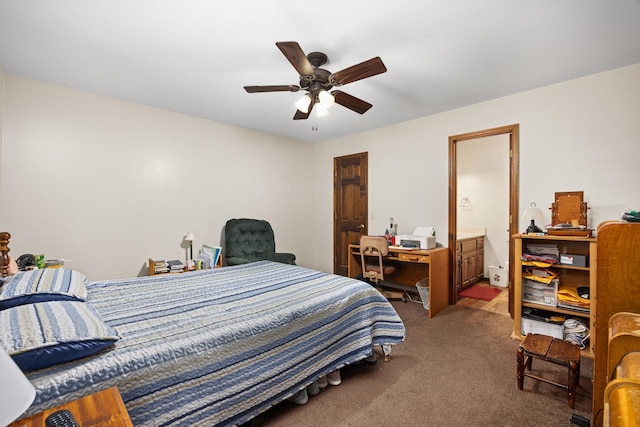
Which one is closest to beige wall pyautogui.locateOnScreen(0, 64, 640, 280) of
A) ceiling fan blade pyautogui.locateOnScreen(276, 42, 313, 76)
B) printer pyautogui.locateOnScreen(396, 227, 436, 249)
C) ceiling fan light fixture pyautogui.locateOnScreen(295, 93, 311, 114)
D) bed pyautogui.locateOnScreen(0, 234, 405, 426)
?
printer pyautogui.locateOnScreen(396, 227, 436, 249)

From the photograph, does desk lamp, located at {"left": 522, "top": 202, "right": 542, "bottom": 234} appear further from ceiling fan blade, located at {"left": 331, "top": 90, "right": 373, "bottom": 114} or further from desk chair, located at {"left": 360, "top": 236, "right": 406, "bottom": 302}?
ceiling fan blade, located at {"left": 331, "top": 90, "right": 373, "bottom": 114}

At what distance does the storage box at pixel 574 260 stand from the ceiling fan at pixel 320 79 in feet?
7.46

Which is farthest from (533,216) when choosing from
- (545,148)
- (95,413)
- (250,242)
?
(95,413)

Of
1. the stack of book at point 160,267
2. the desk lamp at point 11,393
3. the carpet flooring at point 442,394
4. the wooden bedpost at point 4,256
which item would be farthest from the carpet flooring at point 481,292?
the wooden bedpost at point 4,256

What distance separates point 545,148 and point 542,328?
1821mm

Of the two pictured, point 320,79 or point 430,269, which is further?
point 430,269

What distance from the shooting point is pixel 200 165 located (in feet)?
13.0

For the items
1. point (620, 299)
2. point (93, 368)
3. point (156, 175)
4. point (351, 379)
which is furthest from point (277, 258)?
point (620, 299)

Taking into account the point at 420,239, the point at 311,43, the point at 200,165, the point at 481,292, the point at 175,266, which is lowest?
the point at 481,292

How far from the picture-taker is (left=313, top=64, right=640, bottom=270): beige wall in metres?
2.63

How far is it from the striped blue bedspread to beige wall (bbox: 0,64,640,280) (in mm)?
1275

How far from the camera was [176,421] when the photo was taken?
1.24 m

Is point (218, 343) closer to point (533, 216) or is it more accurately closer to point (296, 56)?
point (296, 56)

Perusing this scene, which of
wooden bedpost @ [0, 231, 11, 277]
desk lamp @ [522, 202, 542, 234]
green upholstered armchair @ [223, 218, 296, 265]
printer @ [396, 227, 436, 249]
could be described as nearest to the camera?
wooden bedpost @ [0, 231, 11, 277]
